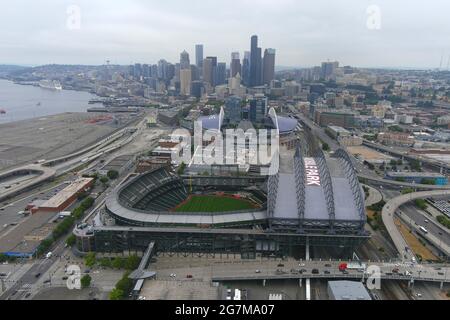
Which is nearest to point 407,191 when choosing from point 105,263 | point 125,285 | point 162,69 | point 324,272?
point 324,272

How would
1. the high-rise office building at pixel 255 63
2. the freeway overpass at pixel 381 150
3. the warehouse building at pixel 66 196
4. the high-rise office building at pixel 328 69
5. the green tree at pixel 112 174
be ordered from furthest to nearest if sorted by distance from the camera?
1. the high-rise office building at pixel 328 69
2. the high-rise office building at pixel 255 63
3. the green tree at pixel 112 174
4. the freeway overpass at pixel 381 150
5. the warehouse building at pixel 66 196

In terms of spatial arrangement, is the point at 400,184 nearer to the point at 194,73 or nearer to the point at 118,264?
the point at 118,264

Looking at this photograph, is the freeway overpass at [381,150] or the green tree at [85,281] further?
the freeway overpass at [381,150]

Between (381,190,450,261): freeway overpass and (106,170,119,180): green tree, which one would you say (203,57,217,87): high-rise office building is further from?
(381,190,450,261): freeway overpass

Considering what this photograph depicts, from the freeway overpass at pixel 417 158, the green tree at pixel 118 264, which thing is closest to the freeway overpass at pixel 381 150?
the freeway overpass at pixel 417 158

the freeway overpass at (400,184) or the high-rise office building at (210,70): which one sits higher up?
the high-rise office building at (210,70)

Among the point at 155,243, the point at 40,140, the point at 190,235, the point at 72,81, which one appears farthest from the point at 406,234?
the point at 72,81

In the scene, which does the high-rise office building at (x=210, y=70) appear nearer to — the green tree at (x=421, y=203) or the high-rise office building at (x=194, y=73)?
the high-rise office building at (x=194, y=73)
